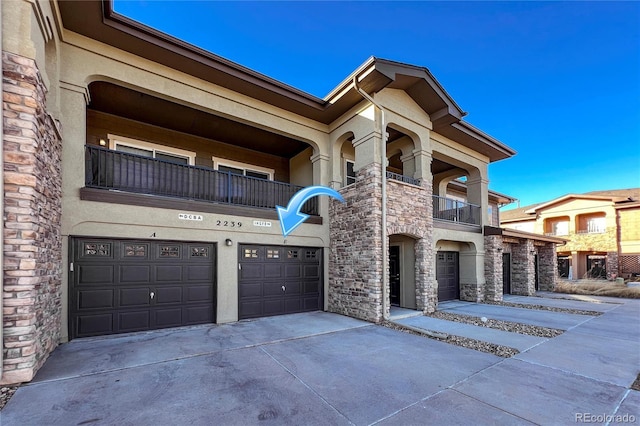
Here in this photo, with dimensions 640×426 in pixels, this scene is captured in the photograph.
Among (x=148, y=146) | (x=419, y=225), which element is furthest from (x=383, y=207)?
(x=148, y=146)

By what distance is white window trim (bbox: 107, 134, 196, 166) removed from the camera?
8.76 m

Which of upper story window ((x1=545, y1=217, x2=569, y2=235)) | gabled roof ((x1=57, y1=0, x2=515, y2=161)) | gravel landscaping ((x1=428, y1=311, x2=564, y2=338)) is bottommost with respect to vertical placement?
gravel landscaping ((x1=428, y1=311, x2=564, y2=338))

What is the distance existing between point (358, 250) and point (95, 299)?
673 cm

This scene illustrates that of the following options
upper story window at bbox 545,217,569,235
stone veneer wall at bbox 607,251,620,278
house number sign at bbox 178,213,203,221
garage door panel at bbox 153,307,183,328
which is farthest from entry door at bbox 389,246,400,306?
upper story window at bbox 545,217,569,235

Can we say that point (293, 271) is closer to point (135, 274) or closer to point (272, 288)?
point (272, 288)

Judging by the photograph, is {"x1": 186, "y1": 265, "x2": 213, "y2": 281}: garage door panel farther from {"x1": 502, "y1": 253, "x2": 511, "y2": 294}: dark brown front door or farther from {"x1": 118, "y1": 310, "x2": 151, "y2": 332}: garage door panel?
{"x1": 502, "y1": 253, "x2": 511, "y2": 294}: dark brown front door

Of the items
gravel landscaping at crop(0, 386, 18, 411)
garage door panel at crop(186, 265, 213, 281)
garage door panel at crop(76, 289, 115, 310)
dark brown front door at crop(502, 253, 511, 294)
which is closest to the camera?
gravel landscaping at crop(0, 386, 18, 411)

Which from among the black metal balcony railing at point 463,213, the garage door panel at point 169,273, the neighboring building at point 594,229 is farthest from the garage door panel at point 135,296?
the neighboring building at point 594,229

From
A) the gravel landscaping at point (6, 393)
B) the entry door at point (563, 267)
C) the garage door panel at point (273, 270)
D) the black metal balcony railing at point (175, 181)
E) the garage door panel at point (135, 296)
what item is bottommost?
the entry door at point (563, 267)

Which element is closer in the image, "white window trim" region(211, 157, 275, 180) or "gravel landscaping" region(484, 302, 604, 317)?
"gravel landscaping" region(484, 302, 604, 317)

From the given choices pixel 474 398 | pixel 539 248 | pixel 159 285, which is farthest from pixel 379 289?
pixel 539 248

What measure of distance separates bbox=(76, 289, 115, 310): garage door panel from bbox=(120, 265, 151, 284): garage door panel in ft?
1.26

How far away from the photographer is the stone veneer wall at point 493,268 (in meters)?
12.6

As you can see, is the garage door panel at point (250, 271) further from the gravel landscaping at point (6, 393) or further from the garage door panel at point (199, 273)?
the gravel landscaping at point (6, 393)
